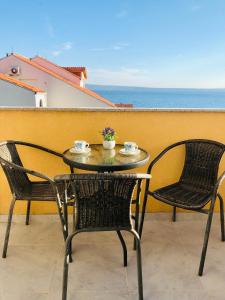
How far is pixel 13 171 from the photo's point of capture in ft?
7.00

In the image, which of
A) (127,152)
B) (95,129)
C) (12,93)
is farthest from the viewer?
(12,93)

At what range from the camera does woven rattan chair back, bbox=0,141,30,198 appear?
2098mm

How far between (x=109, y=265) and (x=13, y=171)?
3.12 ft

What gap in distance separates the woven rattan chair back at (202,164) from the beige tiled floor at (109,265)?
440mm

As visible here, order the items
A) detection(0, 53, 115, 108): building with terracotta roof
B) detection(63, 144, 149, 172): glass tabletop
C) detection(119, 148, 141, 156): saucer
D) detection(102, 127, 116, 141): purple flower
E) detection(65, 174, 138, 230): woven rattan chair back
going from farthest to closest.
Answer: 1. detection(0, 53, 115, 108): building with terracotta roof
2. detection(102, 127, 116, 141): purple flower
3. detection(119, 148, 141, 156): saucer
4. detection(63, 144, 149, 172): glass tabletop
5. detection(65, 174, 138, 230): woven rattan chair back

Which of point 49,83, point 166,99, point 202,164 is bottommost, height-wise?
point 166,99

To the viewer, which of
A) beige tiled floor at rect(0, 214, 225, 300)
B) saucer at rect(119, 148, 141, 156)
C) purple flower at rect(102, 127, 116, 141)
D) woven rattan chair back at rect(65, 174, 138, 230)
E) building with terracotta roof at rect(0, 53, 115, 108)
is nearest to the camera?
woven rattan chair back at rect(65, 174, 138, 230)

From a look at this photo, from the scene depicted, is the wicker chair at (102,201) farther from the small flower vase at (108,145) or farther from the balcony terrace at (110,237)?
the small flower vase at (108,145)

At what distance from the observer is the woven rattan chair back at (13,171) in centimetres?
210

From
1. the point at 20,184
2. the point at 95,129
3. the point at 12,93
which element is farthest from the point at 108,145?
the point at 12,93

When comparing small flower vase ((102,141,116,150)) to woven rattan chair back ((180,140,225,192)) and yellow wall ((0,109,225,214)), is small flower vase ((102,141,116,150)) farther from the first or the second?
woven rattan chair back ((180,140,225,192))

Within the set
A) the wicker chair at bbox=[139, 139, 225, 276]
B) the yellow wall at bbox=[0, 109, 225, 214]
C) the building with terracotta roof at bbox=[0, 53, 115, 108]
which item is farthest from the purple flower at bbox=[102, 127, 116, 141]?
the building with terracotta roof at bbox=[0, 53, 115, 108]

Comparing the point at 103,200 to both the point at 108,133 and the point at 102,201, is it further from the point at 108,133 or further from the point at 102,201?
the point at 108,133

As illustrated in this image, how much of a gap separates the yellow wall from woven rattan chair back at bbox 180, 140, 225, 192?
0.16m
